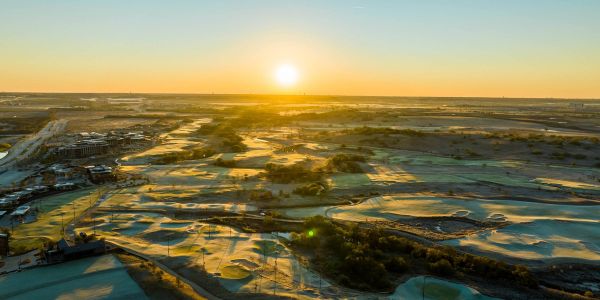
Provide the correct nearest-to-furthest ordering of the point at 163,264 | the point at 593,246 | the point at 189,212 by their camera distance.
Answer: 1. the point at 163,264
2. the point at 593,246
3. the point at 189,212

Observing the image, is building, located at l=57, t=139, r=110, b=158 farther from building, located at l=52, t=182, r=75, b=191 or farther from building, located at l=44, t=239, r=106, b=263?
building, located at l=44, t=239, r=106, b=263

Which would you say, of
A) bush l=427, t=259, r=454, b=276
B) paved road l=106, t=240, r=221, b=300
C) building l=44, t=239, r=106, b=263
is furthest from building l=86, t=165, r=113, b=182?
bush l=427, t=259, r=454, b=276

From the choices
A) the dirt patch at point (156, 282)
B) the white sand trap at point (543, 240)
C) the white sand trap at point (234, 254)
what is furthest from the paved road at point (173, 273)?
the white sand trap at point (543, 240)

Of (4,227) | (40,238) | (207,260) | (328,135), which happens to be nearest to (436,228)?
(207,260)

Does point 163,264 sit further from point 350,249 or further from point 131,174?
point 131,174

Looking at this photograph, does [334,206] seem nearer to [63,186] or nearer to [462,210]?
[462,210]

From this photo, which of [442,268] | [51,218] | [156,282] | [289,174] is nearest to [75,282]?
[156,282]
